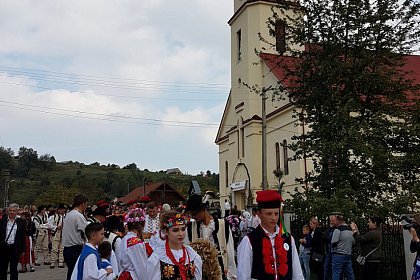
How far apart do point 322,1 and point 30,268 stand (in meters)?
13.0

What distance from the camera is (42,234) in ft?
59.7

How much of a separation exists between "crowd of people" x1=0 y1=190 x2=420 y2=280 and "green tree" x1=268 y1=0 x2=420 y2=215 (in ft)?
10.4

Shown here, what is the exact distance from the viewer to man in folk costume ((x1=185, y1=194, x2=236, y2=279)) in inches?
266

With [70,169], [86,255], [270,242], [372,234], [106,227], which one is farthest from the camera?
[70,169]

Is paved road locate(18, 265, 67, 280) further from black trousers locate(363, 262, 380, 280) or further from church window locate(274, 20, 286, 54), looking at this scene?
church window locate(274, 20, 286, 54)

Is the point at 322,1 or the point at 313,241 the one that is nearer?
the point at 313,241

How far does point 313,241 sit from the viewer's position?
12828 mm

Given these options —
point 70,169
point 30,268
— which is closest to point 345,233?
point 30,268

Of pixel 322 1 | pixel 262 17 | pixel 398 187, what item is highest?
pixel 262 17

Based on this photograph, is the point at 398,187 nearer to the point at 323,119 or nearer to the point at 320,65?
the point at 323,119

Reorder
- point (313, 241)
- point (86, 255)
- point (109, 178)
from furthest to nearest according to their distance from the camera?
1. point (109, 178)
2. point (313, 241)
3. point (86, 255)

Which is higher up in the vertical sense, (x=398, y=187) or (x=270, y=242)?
(x=398, y=187)

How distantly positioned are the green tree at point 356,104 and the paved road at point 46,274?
7571 mm

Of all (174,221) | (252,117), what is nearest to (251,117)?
(252,117)
